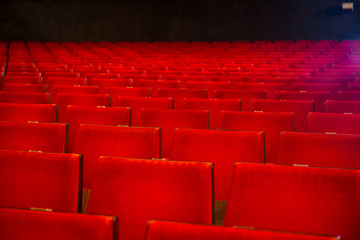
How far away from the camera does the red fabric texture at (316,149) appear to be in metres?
0.47

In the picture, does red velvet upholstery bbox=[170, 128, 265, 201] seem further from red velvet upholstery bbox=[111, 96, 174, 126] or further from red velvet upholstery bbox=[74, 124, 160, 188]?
red velvet upholstery bbox=[111, 96, 174, 126]

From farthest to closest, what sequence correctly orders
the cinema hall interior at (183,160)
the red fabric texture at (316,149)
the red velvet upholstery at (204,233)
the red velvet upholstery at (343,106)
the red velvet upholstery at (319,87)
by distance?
the red velvet upholstery at (319,87)
the red velvet upholstery at (343,106)
the red fabric texture at (316,149)
the cinema hall interior at (183,160)
the red velvet upholstery at (204,233)

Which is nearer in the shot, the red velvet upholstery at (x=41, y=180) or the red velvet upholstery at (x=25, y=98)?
the red velvet upholstery at (x=41, y=180)

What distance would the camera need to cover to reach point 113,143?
509 mm

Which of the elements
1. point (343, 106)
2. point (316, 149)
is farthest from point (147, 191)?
point (343, 106)

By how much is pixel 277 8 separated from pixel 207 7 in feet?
1.77

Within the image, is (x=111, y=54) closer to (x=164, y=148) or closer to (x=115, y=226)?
(x=164, y=148)

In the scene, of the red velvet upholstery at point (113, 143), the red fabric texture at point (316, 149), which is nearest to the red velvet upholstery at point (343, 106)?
the red fabric texture at point (316, 149)

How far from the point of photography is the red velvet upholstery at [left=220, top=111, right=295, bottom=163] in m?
0.60

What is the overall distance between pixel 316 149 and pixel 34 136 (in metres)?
0.41

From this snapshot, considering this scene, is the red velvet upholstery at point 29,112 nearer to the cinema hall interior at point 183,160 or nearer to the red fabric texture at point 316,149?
the cinema hall interior at point 183,160

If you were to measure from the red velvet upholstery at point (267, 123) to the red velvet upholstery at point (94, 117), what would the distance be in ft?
0.60

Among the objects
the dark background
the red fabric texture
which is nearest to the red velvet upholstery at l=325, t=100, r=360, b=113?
the red fabric texture

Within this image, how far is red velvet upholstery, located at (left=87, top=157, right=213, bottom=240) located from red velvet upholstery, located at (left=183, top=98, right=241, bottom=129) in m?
0.39
